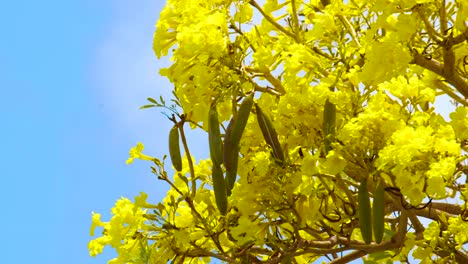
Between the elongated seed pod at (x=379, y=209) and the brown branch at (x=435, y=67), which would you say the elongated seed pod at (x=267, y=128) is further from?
the brown branch at (x=435, y=67)

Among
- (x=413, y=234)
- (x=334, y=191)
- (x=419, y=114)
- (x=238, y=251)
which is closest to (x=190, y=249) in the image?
(x=238, y=251)

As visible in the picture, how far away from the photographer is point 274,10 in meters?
3.68

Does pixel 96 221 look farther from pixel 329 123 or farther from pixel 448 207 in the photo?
pixel 448 207

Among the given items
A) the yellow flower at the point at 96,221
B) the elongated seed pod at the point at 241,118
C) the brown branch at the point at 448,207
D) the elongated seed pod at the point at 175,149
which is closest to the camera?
the elongated seed pod at the point at 241,118

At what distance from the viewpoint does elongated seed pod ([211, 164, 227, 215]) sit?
328cm

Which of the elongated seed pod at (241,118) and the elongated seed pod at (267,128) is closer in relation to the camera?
the elongated seed pod at (241,118)

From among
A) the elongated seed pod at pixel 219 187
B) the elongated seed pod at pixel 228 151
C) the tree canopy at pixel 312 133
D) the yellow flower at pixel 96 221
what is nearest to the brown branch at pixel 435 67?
the tree canopy at pixel 312 133

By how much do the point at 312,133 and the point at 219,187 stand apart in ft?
1.56

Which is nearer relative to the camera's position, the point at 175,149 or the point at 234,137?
the point at 234,137

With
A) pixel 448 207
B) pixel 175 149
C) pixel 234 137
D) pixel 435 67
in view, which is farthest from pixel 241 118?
pixel 448 207

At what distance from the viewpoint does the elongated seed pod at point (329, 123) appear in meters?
3.16

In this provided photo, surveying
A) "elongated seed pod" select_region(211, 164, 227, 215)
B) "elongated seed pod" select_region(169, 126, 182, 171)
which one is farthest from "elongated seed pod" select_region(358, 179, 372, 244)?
"elongated seed pod" select_region(169, 126, 182, 171)

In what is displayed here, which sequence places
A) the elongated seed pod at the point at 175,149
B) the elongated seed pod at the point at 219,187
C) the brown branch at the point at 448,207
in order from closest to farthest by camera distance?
the elongated seed pod at the point at 219,187
the elongated seed pod at the point at 175,149
the brown branch at the point at 448,207

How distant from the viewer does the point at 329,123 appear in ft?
10.4
